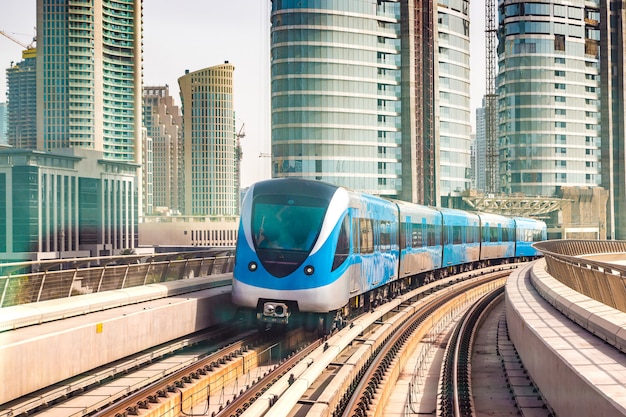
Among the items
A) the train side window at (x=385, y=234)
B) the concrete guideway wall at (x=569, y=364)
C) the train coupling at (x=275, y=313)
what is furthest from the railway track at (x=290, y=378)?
the train side window at (x=385, y=234)

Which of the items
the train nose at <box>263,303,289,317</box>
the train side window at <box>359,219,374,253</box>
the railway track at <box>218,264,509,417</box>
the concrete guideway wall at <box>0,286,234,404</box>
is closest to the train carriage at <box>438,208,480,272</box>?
the railway track at <box>218,264,509,417</box>

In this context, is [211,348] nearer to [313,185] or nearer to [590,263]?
[313,185]

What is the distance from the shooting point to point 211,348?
19.8 m

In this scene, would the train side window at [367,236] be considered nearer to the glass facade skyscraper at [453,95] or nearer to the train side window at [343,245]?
the train side window at [343,245]

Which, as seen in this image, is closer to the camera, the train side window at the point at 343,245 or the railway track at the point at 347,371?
the railway track at the point at 347,371

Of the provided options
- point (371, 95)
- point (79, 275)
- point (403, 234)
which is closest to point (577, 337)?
point (79, 275)

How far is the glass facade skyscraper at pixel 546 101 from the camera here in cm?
14425

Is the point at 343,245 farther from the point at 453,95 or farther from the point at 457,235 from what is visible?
the point at 453,95

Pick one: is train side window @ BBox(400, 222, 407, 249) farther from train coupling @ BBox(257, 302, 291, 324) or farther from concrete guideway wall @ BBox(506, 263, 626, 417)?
train coupling @ BBox(257, 302, 291, 324)

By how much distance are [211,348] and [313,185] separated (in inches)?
180

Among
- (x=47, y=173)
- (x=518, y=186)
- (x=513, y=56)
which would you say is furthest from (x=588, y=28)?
(x=47, y=173)

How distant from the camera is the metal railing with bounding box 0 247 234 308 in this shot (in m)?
15.6

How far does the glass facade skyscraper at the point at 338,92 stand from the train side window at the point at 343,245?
91.4m

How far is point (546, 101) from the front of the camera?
145 m
